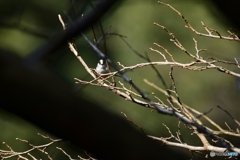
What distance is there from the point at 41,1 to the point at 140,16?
1722mm

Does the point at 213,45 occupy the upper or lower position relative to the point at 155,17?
lower

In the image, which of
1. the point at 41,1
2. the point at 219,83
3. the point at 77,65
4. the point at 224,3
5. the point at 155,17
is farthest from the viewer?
the point at 155,17

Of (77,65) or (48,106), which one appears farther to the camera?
(77,65)

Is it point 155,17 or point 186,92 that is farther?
point 155,17

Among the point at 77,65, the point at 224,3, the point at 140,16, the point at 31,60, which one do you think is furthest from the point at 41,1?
the point at 31,60

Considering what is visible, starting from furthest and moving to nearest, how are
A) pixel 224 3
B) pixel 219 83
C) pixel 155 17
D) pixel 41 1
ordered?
pixel 155 17 → pixel 219 83 → pixel 41 1 → pixel 224 3

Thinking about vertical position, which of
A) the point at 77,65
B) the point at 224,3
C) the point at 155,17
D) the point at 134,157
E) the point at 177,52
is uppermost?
the point at 155,17

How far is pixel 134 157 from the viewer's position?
0.52 m

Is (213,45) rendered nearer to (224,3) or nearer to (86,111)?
(224,3)

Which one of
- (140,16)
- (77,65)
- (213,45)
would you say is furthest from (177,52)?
(77,65)

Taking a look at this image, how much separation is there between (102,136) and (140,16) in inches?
189

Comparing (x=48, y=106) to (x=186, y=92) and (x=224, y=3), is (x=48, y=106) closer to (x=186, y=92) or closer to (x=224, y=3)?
(x=224, y=3)

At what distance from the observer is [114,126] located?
0.50m

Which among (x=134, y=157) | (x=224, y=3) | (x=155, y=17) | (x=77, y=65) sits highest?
(x=155, y=17)
